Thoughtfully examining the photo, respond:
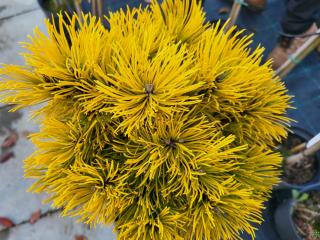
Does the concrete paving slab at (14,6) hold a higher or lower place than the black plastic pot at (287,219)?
higher

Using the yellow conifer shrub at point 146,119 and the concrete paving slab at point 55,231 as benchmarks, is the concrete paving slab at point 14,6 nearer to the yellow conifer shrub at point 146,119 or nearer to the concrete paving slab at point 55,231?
the concrete paving slab at point 55,231

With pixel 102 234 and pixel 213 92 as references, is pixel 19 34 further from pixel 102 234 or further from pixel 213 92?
pixel 213 92

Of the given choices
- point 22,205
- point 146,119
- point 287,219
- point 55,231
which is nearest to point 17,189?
point 22,205

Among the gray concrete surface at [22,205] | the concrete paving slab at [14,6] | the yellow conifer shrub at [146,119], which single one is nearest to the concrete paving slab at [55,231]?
the gray concrete surface at [22,205]

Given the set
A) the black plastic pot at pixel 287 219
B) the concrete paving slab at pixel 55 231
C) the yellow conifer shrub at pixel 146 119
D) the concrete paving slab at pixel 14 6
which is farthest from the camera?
the concrete paving slab at pixel 14 6

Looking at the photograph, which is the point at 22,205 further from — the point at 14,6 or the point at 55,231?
the point at 14,6

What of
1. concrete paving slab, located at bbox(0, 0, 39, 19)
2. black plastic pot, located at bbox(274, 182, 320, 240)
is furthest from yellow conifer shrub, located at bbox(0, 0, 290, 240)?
concrete paving slab, located at bbox(0, 0, 39, 19)
